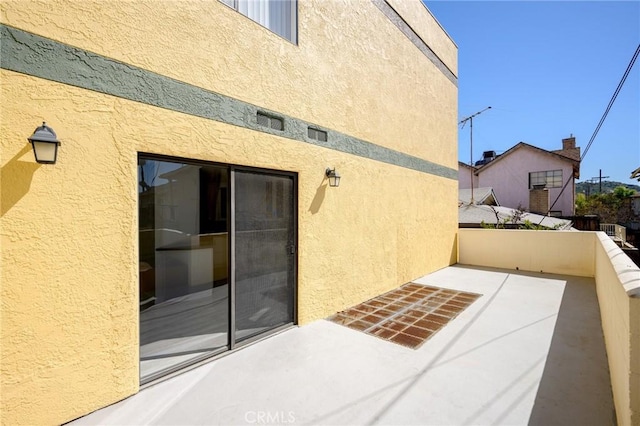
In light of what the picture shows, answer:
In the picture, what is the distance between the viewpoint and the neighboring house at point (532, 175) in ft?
64.9

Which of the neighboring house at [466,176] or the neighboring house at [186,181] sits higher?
the neighboring house at [466,176]

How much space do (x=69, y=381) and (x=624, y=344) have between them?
4.87 m

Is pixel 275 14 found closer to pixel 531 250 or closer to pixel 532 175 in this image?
pixel 531 250

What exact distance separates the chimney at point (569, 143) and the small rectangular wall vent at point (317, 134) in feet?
87.9

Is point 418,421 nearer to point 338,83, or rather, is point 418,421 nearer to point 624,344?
point 624,344

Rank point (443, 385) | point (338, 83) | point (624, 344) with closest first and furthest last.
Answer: point (624, 344) → point (443, 385) → point (338, 83)

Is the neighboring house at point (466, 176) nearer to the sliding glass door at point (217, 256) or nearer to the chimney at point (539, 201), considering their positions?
the chimney at point (539, 201)

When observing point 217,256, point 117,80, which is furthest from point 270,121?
point 217,256

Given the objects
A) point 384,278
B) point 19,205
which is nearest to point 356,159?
point 384,278

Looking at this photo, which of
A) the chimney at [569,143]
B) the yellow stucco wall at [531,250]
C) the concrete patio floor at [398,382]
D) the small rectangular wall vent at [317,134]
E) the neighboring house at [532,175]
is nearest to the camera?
the concrete patio floor at [398,382]

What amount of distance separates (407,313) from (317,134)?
383 centimetres

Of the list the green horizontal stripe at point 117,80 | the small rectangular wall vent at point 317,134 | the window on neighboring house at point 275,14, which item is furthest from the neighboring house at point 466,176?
the green horizontal stripe at point 117,80

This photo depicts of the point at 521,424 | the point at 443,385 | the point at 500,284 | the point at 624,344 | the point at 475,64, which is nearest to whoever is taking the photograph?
the point at 624,344

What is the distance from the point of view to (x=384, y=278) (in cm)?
657
